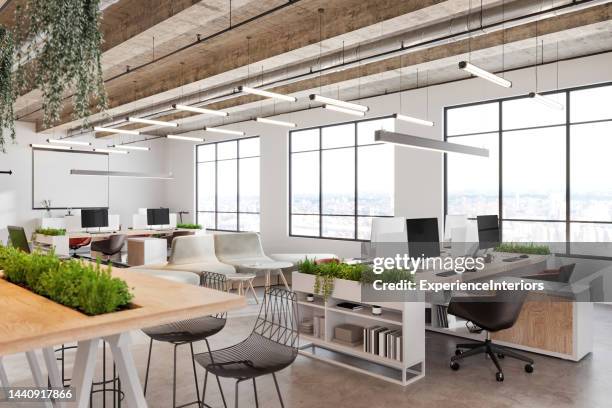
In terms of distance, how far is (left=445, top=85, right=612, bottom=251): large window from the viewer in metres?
7.79

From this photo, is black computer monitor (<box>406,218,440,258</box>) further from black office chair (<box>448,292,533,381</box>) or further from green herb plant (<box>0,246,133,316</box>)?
green herb plant (<box>0,246,133,316</box>)

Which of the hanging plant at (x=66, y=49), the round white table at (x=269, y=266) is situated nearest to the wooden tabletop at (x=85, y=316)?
the hanging plant at (x=66, y=49)

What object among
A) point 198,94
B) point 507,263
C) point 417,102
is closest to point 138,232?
point 198,94

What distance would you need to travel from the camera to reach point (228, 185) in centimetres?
1443

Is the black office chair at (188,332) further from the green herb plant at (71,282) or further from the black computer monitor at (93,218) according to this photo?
the black computer monitor at (93,218)

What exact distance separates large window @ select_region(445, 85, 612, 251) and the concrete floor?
11.8 ft

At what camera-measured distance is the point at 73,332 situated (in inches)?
72.9

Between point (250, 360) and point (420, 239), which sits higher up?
point (420, 239)

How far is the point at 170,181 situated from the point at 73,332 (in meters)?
15.0

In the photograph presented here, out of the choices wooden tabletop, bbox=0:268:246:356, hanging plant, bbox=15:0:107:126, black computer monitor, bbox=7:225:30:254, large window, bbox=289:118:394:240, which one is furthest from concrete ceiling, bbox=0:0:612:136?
wooden tabletop, bbox=0:268:246:356

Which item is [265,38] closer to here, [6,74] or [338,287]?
[6,74]

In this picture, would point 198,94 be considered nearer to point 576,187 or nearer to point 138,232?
point 138,232

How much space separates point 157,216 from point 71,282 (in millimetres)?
11089

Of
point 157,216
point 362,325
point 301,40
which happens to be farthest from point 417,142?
point 157,216
